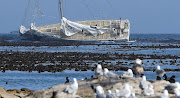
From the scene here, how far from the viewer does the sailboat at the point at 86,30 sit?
324 ft

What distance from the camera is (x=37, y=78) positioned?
34.7m

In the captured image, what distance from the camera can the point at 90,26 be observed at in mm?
98938

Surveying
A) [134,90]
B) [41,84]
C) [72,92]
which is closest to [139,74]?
[134,90]

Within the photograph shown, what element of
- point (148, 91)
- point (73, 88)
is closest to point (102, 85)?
point (73, 88)

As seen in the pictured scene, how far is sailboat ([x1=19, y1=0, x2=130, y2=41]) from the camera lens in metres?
98.9

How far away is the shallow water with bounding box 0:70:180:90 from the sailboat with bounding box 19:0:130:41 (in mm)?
60101

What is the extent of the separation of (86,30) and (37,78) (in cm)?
6447

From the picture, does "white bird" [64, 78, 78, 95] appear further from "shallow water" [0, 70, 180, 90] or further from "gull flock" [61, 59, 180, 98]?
"shallow water" [0, 70, 180, 90]

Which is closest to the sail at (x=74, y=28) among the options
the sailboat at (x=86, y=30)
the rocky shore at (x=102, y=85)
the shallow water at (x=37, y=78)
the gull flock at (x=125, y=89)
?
the sailboat at (x=86, y=30)

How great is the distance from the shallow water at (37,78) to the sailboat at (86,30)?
60101 mm

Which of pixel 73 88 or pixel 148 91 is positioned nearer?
pixel 148 91

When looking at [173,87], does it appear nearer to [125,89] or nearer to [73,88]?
[125,89]

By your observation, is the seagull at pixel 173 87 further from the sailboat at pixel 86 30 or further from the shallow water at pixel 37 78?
the sailboat at pixel 86 30

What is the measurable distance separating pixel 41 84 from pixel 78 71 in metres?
7.04
